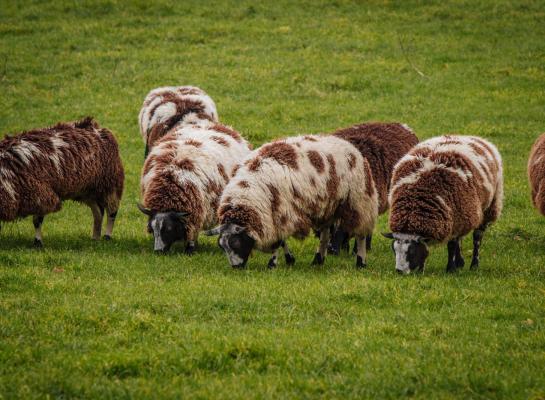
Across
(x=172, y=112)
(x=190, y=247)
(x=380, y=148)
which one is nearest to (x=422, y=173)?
(x=380, y=148)

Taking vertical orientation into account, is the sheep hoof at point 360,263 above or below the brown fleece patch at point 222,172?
below

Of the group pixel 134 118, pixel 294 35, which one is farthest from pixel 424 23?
pixel 134 118

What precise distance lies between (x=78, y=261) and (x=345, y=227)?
453cm

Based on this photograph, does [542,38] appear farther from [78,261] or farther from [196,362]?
[196,362]

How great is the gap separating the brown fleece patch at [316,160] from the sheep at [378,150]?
1880 mm

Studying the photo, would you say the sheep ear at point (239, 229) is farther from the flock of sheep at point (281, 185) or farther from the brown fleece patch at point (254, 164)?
the brown fleece patch at point (254, 164)

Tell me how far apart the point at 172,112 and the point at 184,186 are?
5077 mm

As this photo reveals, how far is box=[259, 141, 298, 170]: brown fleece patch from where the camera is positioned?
1304 centimetres

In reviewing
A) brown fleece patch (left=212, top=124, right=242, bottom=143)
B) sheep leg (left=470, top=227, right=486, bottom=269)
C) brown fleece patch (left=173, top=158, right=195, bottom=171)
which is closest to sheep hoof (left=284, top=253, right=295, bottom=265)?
brown fleece patch (left=173, top=158, right=195, bottom=171)

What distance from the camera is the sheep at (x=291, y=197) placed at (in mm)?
12820

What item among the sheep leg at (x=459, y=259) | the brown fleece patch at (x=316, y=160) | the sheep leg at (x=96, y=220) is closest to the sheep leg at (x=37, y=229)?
the sheep leg at (x=96, y=220)

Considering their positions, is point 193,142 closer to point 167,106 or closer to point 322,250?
point 322,250

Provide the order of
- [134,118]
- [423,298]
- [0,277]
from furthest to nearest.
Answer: [134,118]
[0,277]
[423,298]

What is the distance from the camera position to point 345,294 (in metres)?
10.8
